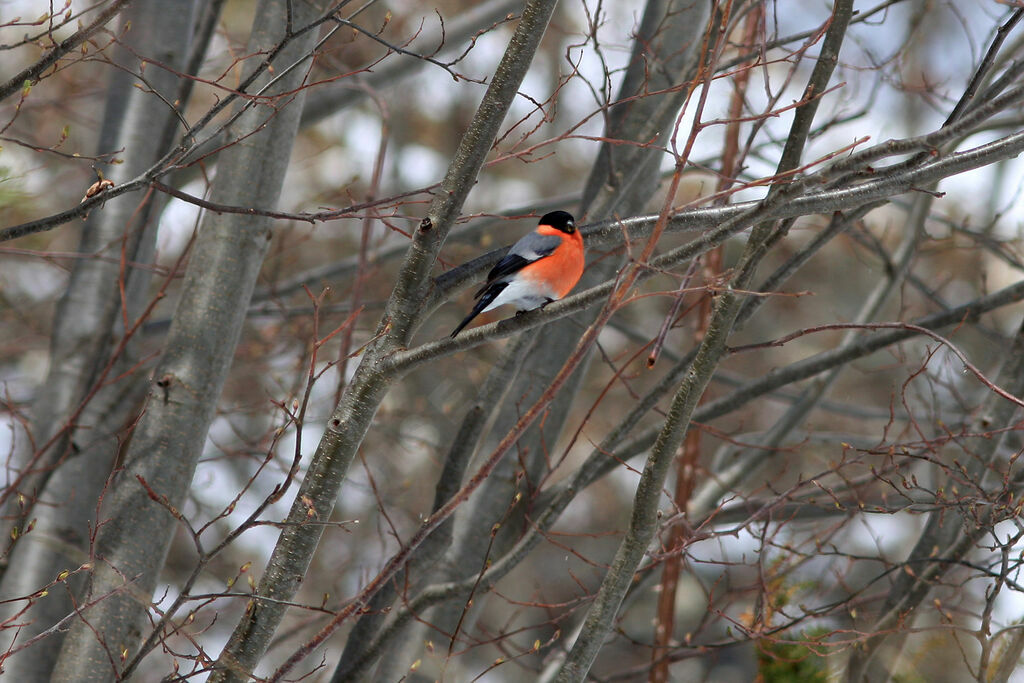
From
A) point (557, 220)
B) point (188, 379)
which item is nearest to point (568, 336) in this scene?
point (557, 220)

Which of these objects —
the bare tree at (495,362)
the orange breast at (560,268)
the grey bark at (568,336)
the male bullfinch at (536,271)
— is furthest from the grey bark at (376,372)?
the grey bark at (568,336)

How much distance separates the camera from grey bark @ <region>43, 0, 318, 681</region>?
2260 mm

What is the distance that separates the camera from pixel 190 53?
3365 millimetres

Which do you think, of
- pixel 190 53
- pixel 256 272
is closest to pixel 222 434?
pixel 190 53

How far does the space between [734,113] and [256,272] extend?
7.30 ft

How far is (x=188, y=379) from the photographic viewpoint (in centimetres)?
245

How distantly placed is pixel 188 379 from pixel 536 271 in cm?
112

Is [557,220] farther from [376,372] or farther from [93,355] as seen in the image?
[93,355]

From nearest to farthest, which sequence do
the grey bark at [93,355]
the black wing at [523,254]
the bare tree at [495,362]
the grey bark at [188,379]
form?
the bare tree at [495,362]
the black wing at [523,254]
the grey bark at [188,379]
the grey bark at [93,355]

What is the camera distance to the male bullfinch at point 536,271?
2043mm

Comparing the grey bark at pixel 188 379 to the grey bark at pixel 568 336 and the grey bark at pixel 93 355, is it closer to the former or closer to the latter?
the grey bark at pixel 93 355

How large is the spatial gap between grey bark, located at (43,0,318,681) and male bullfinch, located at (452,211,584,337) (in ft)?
2.51

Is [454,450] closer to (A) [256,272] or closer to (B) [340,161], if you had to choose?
(A) [256,272]

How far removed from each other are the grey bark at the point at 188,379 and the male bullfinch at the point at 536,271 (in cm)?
77
